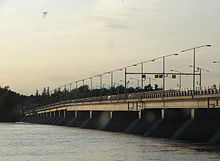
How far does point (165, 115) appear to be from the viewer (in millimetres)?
100750

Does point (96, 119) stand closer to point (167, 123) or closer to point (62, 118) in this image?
point (62, 118)

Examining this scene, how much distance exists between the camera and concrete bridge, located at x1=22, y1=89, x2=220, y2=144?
88438 mm

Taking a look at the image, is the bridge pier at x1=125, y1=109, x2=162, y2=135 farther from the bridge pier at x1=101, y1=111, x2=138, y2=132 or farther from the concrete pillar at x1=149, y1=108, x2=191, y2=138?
the bridge pier at x1=101, y1=111, x2=138, y2=132

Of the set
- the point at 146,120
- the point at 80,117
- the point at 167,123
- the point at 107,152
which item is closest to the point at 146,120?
the point at 146,120

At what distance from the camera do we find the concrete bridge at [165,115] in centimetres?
8844

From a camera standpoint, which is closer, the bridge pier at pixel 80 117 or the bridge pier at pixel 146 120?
the bridge pier at pixel 146 120

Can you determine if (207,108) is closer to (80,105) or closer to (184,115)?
(184,115)

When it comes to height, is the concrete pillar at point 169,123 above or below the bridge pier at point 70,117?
above

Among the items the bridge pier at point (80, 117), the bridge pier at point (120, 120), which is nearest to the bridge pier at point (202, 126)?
the bridge pier at point (120, 120)

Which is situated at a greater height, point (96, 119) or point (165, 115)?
point (165, 115)

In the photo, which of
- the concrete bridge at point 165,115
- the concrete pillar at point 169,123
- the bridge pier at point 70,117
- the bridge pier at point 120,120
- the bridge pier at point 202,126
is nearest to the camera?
the concrete bridge at point 165,115

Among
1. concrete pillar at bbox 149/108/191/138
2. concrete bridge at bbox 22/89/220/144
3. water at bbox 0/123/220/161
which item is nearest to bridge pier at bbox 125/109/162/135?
concrete bridge at bbox 22/89/220/144

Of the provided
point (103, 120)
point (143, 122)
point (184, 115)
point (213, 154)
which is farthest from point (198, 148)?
point (103, 120)

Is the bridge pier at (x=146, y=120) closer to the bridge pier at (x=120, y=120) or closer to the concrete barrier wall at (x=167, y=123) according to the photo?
the concrete barrier wall at (x=167, y=123)
